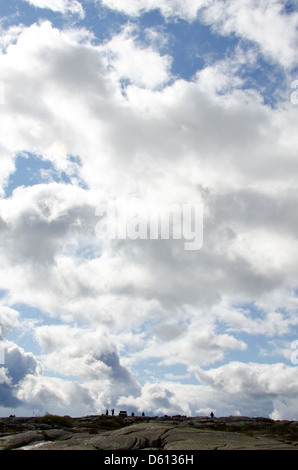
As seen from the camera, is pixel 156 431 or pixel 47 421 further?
pixel 47 421

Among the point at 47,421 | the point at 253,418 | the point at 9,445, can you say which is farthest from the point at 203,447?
the point at 253,418

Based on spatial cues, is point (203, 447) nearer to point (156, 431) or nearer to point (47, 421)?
point (156, 431)

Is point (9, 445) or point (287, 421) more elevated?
point (9, 445)

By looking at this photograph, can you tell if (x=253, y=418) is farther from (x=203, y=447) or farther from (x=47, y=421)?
(x=203, y=447)

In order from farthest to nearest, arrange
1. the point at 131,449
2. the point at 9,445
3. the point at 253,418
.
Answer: the point at 253,418, the point at 9,445, the point at 131,449
